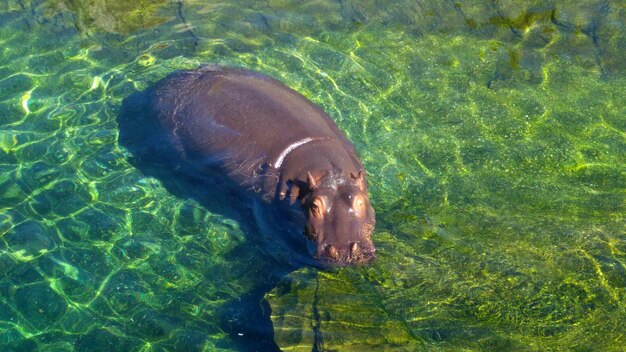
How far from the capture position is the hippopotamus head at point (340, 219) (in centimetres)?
721

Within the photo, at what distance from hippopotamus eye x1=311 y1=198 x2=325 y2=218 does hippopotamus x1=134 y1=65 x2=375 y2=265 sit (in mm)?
10

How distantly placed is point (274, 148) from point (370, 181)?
48.7 inches

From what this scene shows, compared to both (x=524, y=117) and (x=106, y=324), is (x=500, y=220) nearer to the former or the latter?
(x=524, y=117)

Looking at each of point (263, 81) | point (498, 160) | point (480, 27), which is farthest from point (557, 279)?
point (480, 27)

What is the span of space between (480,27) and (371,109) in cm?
246

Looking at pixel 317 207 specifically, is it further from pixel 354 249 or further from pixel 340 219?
pixel 354 249

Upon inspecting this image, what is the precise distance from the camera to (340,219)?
7312 millimetres

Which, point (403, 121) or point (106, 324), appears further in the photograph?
point (403, 121)

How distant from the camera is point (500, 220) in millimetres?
8070

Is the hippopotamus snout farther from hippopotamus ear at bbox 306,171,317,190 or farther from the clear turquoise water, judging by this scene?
hippopotamus ear at bbox 306,171,317,190

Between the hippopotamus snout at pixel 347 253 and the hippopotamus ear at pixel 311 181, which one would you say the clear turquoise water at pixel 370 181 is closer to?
the hippopotamus snout at pixel 347 253

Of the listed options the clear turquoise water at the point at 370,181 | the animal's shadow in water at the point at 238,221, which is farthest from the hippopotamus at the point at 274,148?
the clear turquoise water at the point at 370,181

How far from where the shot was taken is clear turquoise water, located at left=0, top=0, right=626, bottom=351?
22.8 feet

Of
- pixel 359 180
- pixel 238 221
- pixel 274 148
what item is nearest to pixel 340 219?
pixel 359 180
